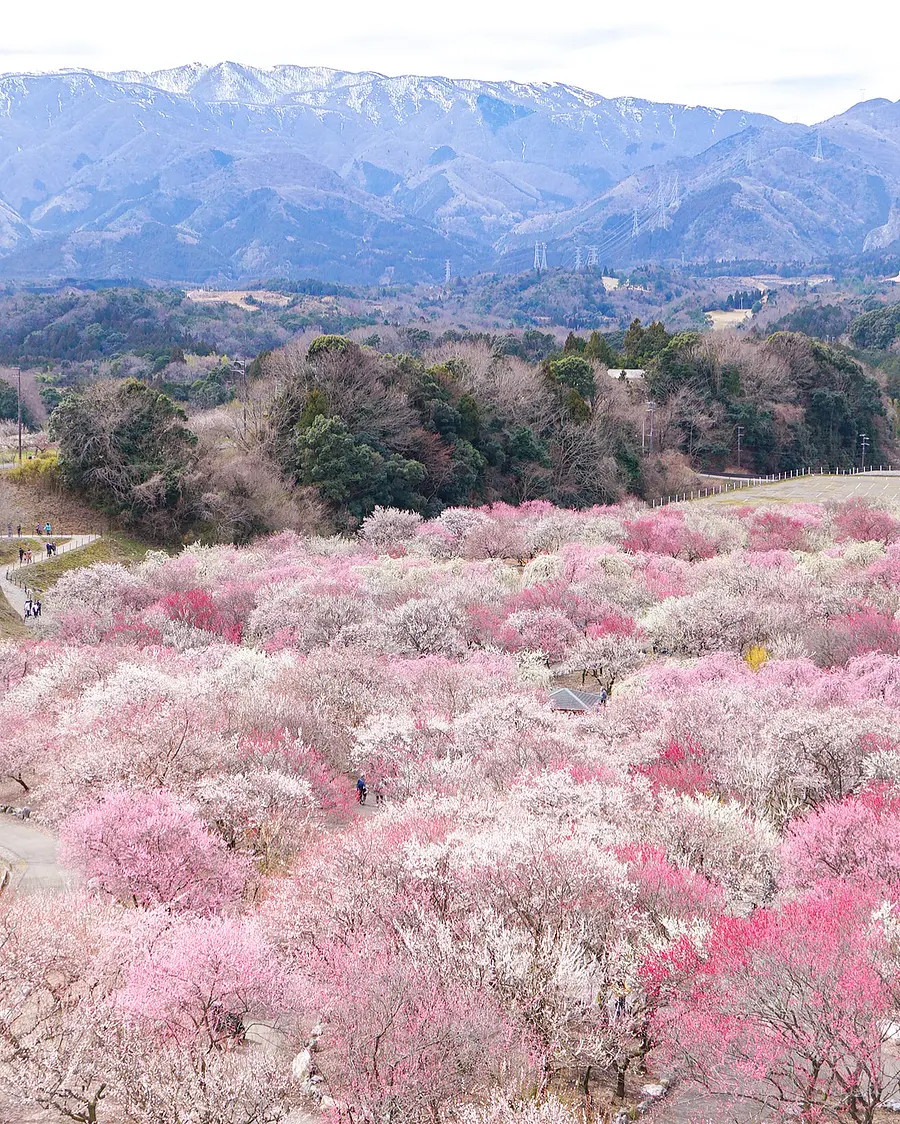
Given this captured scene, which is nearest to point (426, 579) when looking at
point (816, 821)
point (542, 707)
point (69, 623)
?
point (69, 623)

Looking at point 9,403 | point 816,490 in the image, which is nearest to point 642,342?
point 816,490

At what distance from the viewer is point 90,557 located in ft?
144

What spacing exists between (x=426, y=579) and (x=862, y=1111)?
27518mm

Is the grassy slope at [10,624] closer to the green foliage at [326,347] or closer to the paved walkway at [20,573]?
the paved walkway at [20,573]

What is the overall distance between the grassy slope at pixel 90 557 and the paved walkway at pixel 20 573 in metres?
0.25

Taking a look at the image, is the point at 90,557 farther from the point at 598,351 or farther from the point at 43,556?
the point at 598,351

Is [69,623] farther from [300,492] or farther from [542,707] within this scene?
[300,492]

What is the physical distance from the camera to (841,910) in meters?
13.4

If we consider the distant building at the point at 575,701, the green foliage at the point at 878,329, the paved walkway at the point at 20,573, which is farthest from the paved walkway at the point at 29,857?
the green foliage at the point at 878,329

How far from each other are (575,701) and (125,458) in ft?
97.3

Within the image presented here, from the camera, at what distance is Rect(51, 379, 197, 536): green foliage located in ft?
160

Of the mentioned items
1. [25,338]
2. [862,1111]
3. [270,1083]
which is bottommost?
[25,338]

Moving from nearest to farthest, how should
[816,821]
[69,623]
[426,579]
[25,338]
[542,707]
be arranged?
[816,821]
[542,707]
[69,623]
[426,579]
[25,338]

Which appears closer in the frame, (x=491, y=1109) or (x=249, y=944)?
(x=491, y=1109)
